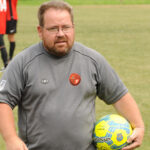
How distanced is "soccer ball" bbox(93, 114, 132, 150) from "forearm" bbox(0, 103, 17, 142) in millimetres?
688

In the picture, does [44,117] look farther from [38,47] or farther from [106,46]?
[106,46]

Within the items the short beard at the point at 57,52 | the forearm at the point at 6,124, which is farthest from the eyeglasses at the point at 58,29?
the forearm at the point at 6,124

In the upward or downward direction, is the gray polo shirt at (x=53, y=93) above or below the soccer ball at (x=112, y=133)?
above

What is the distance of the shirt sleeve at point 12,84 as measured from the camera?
340cm

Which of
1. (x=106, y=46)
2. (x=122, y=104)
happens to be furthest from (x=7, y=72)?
(x=106, y=46)

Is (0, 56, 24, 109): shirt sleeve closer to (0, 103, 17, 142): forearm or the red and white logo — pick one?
(0, 103, 17, 142): forearm

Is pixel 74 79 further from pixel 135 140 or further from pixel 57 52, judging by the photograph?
pixel 135 140

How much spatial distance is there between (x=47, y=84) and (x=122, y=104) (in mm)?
665

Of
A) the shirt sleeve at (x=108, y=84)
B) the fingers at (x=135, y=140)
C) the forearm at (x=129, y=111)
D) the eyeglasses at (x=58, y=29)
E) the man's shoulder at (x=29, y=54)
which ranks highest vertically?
the eyeglasses at (x=58, y=29)

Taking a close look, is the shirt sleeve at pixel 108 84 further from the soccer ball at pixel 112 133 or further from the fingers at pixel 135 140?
the fingers at pixel 135 140

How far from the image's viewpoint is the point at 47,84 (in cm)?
342

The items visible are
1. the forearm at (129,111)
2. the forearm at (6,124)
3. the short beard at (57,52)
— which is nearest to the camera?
the forearm at (6,124)

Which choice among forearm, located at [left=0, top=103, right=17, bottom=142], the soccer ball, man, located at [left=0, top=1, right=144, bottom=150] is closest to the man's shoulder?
man, located at [left=0, top=1, right=144, bottom=150]

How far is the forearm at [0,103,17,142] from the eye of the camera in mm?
3312
